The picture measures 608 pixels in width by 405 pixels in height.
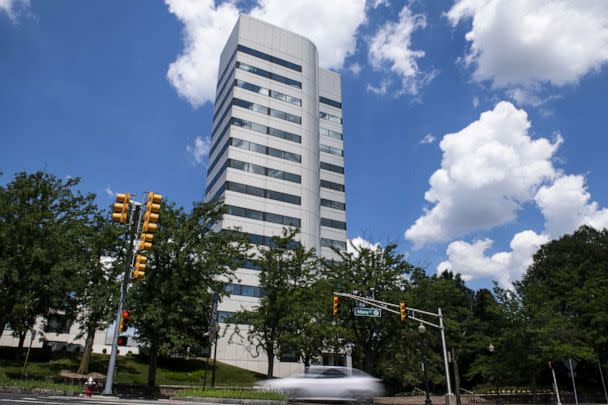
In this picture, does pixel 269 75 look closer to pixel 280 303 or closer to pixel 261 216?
pixel 261 216

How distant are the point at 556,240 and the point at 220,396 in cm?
5741

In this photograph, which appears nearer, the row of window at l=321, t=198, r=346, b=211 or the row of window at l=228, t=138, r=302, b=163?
the row of window at l=228, t=138, r=302, b=163

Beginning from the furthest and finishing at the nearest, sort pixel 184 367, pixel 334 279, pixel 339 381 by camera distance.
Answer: pixel 184 367
pixel 334 279
pixel 339 381

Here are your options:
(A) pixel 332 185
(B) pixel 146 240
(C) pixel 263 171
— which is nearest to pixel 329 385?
(B) pixel 146 240

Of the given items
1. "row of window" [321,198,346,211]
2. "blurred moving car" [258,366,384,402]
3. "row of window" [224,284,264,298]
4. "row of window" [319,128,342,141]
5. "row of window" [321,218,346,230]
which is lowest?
"blurred moving car" [258,366,384,402]

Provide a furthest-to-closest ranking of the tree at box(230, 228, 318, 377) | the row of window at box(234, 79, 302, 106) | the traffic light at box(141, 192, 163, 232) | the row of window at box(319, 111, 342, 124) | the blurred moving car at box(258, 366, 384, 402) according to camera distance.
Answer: the row of window at box(319, 111, 342, 124) < the row of window at box(234, 79, 302, 106) < the tree at box(230, 228, 318, 377) < the blurred moving car at box(258, 366, 384, 402) < the traffic light at box(141, 192, 163, 232)

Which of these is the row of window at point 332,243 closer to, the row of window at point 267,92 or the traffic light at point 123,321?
the row of window at point 267,92

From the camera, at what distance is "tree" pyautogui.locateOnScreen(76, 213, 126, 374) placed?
85.3ft

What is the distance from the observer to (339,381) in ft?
57.7

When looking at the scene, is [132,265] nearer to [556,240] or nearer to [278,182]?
[278,182]

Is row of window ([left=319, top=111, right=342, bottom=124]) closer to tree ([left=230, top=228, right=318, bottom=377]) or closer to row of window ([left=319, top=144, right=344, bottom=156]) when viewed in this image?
row of window ([left=319, top=144, right=344, bottom=156])

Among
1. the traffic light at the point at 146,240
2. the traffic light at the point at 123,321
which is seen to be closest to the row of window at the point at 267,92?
the traffic light at the point at 123,321

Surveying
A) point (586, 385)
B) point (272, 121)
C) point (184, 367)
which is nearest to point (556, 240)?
point (586, 385)

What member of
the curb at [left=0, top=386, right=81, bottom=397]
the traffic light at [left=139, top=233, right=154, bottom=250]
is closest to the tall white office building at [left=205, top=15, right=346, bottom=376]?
the curb at [left=0, top=386, right=81, bottom=397]
